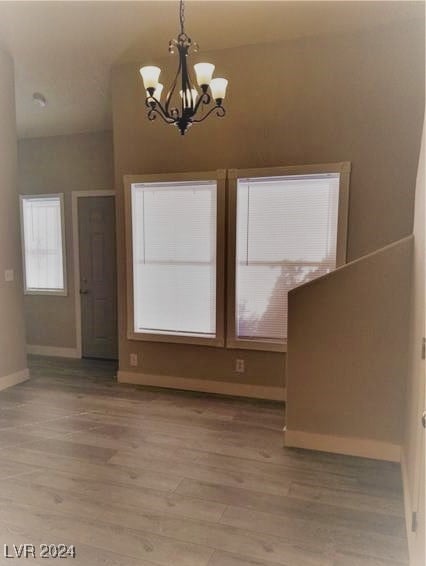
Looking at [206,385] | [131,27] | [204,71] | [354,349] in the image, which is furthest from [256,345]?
[131,27]

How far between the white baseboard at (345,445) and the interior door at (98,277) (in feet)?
10.0

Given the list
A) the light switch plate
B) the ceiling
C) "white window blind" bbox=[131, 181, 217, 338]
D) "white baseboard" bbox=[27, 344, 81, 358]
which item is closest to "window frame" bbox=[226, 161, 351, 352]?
"white window blind" bbox=[131, 181, 217, 338]

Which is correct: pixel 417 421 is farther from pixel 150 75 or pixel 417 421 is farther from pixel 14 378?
pixel 14 378

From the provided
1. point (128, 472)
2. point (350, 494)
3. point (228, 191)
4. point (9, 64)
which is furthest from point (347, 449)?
point (9, 64)

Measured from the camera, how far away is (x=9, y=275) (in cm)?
414

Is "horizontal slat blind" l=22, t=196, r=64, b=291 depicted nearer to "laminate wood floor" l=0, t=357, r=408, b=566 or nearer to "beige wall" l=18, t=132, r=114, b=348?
"beige wall" l=18, t=132, r=114, b=348

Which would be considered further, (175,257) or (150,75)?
(175,257)

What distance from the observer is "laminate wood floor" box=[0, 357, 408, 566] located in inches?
77.1

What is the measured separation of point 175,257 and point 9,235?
6.03ft

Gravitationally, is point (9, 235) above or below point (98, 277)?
above

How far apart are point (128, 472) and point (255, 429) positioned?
3.75 feet

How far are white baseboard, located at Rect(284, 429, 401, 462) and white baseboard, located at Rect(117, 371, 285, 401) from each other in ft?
2.88

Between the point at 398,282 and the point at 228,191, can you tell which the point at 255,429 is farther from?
the point at 228,191

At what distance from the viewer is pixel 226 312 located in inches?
155
